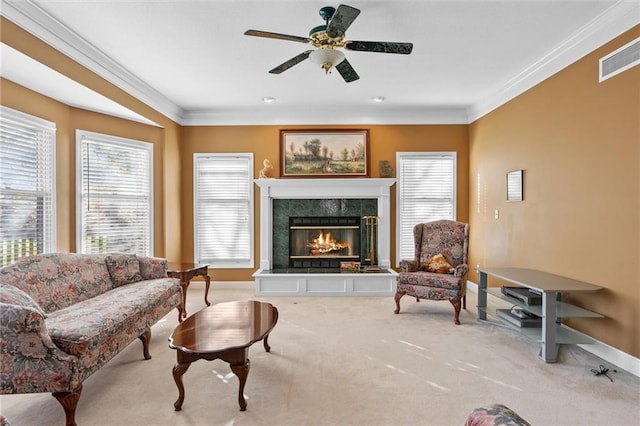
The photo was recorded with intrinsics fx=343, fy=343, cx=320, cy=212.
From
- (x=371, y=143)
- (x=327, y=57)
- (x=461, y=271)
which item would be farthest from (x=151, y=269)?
(x=371, y=143)

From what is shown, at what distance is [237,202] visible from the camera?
5.85 m

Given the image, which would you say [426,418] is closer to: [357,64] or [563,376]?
[563,376]

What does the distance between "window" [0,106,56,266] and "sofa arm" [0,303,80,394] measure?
1876mm

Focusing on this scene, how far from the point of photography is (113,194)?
15.6 feet

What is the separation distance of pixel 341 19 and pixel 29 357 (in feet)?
9.55

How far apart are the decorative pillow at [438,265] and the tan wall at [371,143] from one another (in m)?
1.31

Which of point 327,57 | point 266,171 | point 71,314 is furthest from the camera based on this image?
point 266,171

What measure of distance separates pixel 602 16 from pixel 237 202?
5.03 metres

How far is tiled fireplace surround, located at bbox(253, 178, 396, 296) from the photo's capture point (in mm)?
5172

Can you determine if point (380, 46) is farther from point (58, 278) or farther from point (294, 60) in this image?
point (58, 278)

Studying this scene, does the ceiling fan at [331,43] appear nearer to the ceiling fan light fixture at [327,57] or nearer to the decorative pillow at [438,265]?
the ceiling fan light fixture at [327,57]

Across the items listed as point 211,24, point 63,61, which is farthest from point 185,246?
point 211,24

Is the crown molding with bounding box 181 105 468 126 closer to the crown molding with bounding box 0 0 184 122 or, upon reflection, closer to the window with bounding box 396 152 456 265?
the window with bounding box 396 152 456 265

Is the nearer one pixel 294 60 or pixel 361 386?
pixel 361 386
